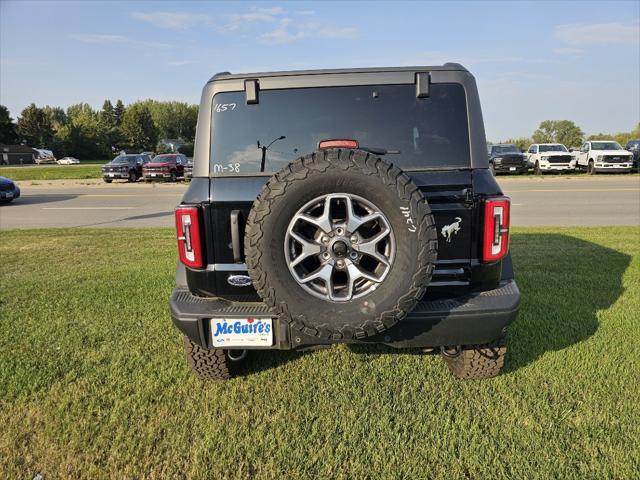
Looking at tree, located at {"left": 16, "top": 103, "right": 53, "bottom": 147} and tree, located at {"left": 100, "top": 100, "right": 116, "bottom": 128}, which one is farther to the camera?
tree, located at {"left": 100, "top": 100, "right": 116, "bottom": 128}

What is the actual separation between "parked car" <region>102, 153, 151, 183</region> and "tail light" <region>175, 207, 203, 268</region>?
82.5 feet

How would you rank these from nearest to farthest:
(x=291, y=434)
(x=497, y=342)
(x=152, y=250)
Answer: (x=291, y=434)
(x=497, y=342)
(x=152, y=250)

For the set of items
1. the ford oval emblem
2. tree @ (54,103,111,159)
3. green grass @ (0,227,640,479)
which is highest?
tree @ (54,103,111,159)

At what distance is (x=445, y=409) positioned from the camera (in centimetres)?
298

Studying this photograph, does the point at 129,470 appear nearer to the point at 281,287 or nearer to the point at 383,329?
the point at 281,287

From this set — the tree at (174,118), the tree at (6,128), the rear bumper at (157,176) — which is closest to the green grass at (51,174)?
the rear bumper at (157,176)

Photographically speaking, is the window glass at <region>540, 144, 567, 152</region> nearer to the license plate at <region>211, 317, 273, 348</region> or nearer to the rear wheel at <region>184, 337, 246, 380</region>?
the rear wheel at <region>184, 337, 246, 380</region>

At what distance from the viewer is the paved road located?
36.3ft

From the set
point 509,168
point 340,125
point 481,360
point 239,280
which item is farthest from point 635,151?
point 239,280

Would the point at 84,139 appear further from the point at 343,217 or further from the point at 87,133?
the point at 343,217

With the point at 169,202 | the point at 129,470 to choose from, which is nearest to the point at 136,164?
the point at 169,202

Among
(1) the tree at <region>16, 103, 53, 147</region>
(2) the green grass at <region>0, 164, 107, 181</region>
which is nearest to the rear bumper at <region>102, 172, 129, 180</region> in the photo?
(2) the green grass at <region>0, 164, 107, 181</region>

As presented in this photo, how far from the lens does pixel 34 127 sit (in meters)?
86.7

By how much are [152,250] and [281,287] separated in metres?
5.88
